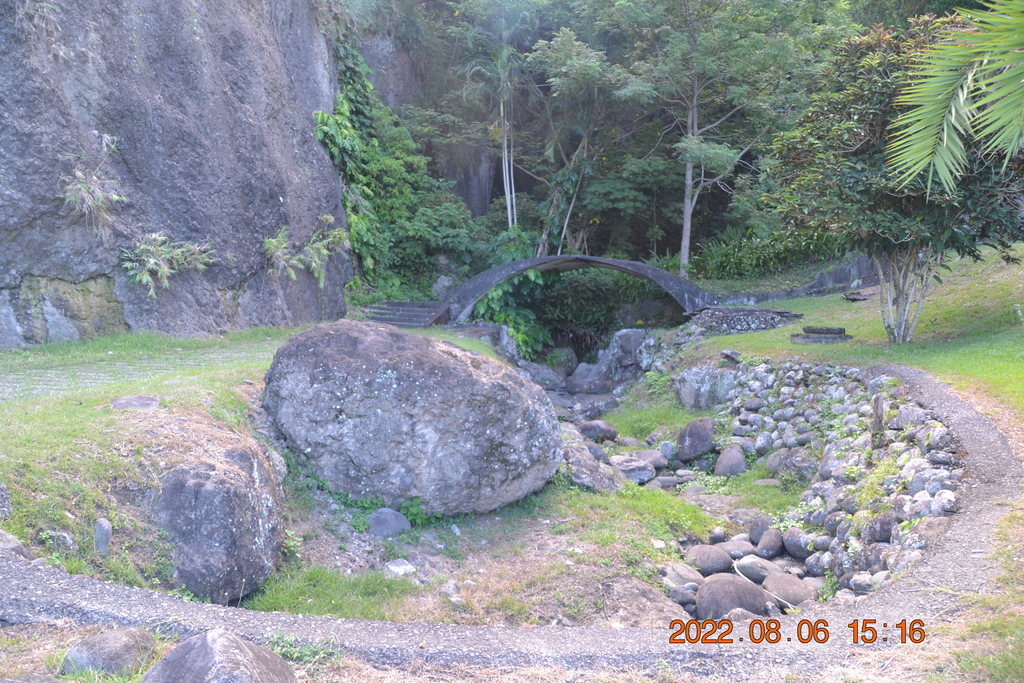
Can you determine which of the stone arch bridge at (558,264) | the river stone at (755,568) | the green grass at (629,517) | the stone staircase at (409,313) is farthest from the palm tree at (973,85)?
the stone staircase at (409,313)

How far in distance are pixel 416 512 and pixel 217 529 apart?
2206 mm

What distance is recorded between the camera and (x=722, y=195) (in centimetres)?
2522

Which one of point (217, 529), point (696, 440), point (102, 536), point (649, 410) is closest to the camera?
point (102, 536)

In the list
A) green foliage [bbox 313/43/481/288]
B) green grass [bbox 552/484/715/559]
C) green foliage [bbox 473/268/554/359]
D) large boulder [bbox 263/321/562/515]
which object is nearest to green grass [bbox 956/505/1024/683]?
green grass [bbox 552/484/715/559]

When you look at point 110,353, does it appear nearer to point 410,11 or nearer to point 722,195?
point 410,11

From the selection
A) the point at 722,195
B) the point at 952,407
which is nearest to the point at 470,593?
the point at 952,407

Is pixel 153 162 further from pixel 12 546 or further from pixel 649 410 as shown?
pixel 12 546

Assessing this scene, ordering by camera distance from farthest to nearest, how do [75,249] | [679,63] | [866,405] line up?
[679,63] → [75,249] → [866,405]

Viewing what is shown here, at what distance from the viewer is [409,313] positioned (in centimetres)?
1872

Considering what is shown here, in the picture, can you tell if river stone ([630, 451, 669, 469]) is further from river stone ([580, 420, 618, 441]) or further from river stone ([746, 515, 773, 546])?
river stone ([746, 515, 773, 546])

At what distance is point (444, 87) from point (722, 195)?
10.3 meters

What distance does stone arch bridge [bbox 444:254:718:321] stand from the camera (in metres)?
18.4

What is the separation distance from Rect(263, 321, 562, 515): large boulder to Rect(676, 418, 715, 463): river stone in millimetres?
4256

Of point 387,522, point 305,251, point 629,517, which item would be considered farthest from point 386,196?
point 387,522
